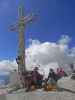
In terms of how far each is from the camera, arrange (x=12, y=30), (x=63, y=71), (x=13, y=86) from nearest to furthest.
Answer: (x=63, y=71) < (x=13, y=86) < (x=12, y=30)

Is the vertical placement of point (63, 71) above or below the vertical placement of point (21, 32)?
below

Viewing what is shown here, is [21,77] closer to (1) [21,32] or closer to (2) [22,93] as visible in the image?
(2) [22,93]

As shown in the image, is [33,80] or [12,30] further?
[12,30]

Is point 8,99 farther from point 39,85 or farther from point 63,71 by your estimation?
point 63,71

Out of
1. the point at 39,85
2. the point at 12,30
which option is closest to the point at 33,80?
the point at 39,85

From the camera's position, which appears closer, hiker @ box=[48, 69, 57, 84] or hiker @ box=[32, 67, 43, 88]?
hiker @ box=[48, 69, 57, 84]

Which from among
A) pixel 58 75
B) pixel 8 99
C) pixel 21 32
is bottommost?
pixel 8 99

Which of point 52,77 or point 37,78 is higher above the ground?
point 37,78

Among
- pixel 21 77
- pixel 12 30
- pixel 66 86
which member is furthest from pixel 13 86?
pixel 12 30

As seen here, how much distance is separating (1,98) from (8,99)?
1.24 m

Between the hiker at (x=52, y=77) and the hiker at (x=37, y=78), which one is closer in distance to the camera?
the hiker at (x=52, y=77)

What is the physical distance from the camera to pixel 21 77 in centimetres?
2156

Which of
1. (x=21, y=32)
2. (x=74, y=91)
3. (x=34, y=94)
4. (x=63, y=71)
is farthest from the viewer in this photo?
(x=21, y=32)

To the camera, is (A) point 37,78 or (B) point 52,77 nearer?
(B) point 52,77
